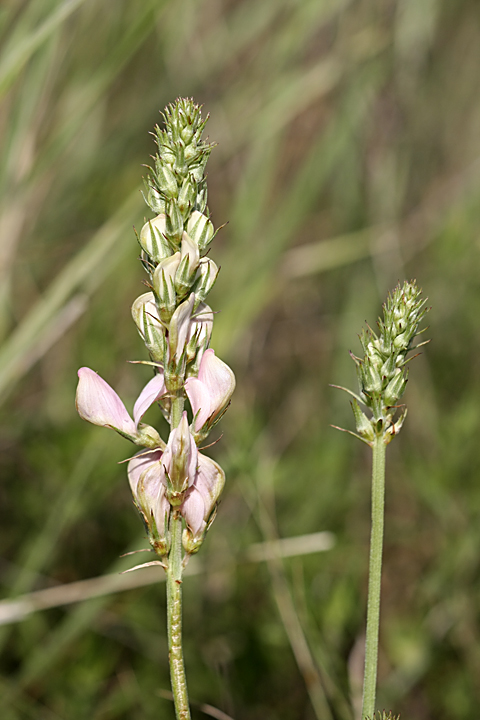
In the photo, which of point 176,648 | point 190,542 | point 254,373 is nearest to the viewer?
point 176,648

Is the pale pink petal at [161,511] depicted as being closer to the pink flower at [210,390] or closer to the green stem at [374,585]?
the pink flower at [210,390]

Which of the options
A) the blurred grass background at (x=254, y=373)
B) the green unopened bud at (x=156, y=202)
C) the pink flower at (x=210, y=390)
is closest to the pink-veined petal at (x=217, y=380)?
the pink flower at (x=210, y=390)

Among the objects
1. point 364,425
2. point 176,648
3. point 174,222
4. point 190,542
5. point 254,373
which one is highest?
point 254,373

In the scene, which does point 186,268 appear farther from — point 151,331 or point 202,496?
point 202,496

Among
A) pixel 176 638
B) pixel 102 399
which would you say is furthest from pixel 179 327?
pixel 176 638

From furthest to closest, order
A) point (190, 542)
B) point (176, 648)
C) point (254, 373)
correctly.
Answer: point (254, 373) < point (190, 542) < point (176, 648)

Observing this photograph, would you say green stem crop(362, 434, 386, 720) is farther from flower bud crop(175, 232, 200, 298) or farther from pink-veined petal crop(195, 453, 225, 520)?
flower bud crop(175, 232, 200, 298)
